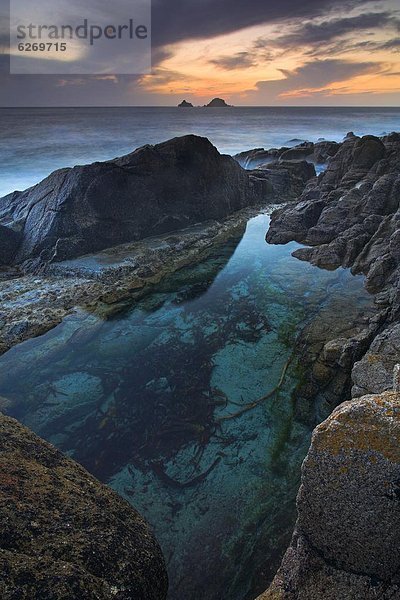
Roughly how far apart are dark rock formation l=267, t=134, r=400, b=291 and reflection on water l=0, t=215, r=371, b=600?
1261 mm

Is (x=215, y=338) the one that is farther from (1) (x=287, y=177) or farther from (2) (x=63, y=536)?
(1) (x=287, y=177)

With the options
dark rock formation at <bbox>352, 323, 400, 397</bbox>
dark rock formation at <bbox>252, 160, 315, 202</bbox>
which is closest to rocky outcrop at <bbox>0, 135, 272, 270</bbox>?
dark rock formation at <bbox>252, 160, 315, 202</bbox>

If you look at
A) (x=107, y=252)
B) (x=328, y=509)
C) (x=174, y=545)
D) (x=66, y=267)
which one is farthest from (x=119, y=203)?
(x=328, y=509)

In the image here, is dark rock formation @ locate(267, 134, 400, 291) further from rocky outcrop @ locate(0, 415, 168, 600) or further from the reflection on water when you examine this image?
rocky outcrop @ locate(0, 415, 168, 600)

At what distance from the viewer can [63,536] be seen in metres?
4.20

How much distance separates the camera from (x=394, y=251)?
45.0 feet

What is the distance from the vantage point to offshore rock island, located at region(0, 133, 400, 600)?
159 inches

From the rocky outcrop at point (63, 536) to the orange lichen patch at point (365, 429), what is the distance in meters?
2.45

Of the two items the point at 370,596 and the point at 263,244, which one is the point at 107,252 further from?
the point at 370,596

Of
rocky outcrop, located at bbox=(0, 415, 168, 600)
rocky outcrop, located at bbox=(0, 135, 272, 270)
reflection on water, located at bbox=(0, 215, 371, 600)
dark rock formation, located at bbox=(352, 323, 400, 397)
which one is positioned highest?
rocky outcrop, located at bbox=(0, 135, 272, 270)

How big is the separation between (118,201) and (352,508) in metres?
17.5

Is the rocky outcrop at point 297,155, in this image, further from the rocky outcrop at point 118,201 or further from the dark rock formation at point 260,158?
the rocky outcrop at point 118,201

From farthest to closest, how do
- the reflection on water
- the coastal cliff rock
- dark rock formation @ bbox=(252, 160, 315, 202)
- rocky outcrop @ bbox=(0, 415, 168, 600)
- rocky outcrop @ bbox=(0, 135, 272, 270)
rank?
1. dark rock formation @ bbox=(252, 160, 315, 202)
2. rocky outcrop @ bbox=(0, 135, 272, 270)
3. the reflection on water
4. the coastal cliff rock
5. rocky outcrop @ bbox=(0, 415, 168, 600)

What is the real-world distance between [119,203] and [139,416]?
12.6 meters
